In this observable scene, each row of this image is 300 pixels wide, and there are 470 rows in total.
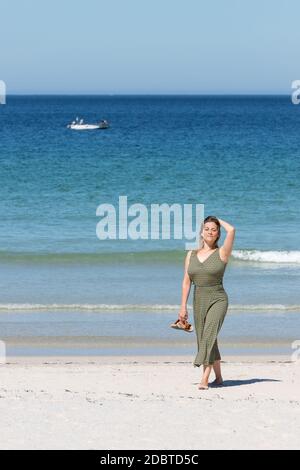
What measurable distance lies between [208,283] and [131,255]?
9999 mm

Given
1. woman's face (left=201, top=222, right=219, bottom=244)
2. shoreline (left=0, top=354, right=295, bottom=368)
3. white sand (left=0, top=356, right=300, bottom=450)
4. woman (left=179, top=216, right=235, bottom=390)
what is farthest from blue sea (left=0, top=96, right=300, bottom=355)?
woman's face (left=201, top=222, right=219, bottom=244)

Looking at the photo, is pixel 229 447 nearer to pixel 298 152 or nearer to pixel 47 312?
pixel 47 312

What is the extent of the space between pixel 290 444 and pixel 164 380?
2961 millimetres

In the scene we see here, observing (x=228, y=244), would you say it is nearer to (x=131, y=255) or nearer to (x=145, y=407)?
(x=145, y=407)

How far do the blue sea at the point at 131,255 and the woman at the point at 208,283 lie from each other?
9.31 ft

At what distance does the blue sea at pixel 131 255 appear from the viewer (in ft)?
41.0

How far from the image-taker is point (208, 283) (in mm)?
8680

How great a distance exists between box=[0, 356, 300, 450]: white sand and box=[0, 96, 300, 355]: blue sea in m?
1.52

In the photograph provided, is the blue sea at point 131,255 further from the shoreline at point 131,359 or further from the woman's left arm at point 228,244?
the woman's left arm at point 228,244

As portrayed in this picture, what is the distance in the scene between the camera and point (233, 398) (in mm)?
8562

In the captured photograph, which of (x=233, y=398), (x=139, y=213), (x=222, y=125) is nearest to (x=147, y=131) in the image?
(x=222, y=125)
